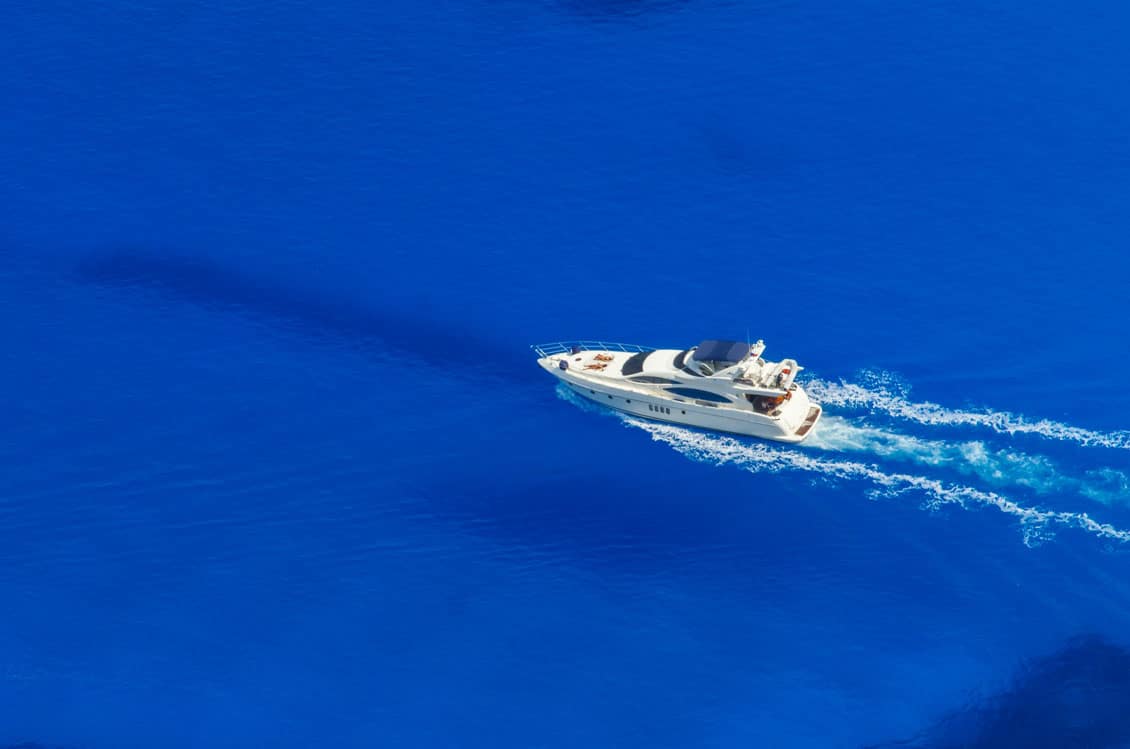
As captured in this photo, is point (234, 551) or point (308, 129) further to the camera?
point (308, 129)

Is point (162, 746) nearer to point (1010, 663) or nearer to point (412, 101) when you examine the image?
point (1010, 663)

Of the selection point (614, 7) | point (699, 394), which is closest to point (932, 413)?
point (699, 394)

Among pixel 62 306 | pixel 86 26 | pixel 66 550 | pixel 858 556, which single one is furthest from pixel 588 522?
pixel 86 26

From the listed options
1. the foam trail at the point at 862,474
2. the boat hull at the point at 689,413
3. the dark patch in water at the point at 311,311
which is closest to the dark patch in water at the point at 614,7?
the dark patch in water at the point at 311,311

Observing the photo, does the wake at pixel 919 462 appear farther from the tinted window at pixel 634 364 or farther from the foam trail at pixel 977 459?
the tinted window at pixel 634 364

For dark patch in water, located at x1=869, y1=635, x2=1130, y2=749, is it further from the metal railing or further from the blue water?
the metal railing

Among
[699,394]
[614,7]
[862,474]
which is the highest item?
[614,7]

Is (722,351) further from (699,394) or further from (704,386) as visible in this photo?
(699,394)
